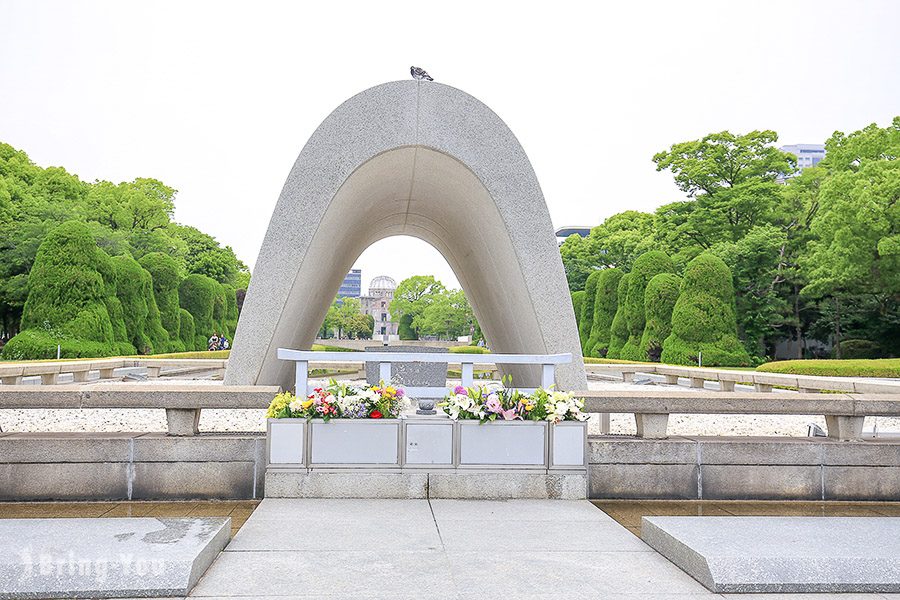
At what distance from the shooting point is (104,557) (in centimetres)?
377

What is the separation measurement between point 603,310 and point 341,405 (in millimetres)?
26280

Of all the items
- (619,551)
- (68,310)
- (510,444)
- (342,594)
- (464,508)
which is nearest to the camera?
(342,594)

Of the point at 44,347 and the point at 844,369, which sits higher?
the point at 44,347

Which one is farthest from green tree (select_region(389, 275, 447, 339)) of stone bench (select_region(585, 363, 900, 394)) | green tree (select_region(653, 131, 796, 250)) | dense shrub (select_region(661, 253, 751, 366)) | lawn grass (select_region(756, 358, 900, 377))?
lawn grass (select_region(756, 358, 900, 377))

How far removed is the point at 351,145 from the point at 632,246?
33832 millimetres

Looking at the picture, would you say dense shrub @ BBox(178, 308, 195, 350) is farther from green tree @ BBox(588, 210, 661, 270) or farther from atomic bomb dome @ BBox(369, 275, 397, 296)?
atomic bomb dome @ BBox(369, 275, 397, 296)

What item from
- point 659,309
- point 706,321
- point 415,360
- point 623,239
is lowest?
point 415,360

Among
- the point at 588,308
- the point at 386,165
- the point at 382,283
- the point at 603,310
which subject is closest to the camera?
the point at 386,165

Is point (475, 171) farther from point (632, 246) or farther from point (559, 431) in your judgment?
point (632, 246)

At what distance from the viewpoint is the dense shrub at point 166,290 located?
2962 cm

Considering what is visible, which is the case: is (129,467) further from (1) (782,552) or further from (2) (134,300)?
(2) (134,300)

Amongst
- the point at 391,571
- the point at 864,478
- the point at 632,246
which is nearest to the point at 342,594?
the point at 391,571

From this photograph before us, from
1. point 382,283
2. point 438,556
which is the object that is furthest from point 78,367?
point 382,283

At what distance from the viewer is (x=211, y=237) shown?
5081cm
